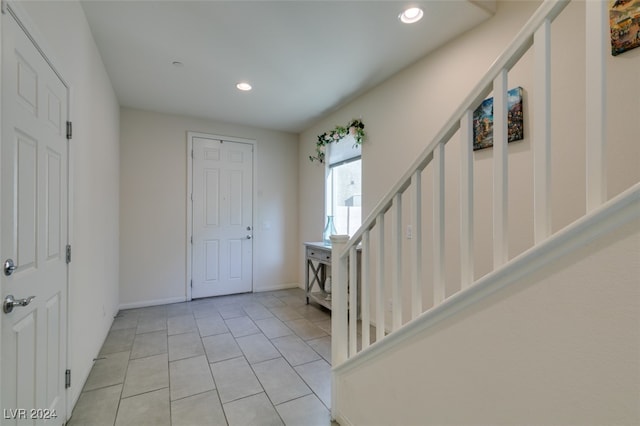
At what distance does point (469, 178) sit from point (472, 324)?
0.51 meters

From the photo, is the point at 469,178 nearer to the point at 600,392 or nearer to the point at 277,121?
the point at 600,392

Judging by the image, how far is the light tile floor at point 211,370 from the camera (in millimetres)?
1794

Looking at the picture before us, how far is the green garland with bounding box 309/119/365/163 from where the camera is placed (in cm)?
336

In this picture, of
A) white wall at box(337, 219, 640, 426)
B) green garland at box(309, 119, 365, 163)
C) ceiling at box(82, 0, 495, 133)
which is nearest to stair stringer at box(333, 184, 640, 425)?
white wall at box(337, 219, 640, 426)

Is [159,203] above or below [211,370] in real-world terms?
above

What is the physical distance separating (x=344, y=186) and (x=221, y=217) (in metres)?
1.97

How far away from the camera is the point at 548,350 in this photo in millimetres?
760

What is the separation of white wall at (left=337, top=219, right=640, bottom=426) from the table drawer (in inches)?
92.3

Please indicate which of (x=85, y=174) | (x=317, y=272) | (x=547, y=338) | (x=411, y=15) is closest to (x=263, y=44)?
(x=411, y=15)

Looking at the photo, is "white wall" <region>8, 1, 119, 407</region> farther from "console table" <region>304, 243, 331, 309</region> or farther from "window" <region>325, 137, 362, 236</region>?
"window" <region>325, 137, 362, 236</region>

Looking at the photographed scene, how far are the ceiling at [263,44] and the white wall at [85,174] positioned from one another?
1.00 ft

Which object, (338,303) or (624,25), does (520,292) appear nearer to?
(338,303)

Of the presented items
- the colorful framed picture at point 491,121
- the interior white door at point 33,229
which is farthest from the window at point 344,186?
the interior white door at point 33,229

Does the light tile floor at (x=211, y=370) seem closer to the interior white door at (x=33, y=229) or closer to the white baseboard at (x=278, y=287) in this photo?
the interior white door at (x=33, y=229)
